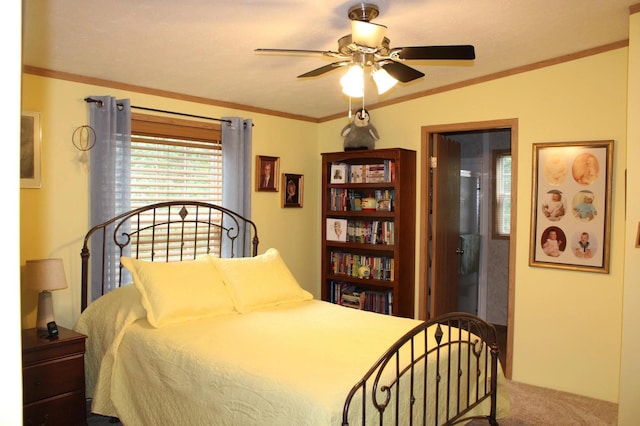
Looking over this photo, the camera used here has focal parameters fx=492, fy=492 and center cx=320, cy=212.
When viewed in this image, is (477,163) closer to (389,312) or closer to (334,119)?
(334,119)

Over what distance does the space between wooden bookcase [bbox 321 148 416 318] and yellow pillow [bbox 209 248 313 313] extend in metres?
1.04

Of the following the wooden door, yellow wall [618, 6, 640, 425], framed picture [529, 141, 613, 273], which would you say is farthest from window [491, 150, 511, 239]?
yellow wall [618, 6, 640, 425]

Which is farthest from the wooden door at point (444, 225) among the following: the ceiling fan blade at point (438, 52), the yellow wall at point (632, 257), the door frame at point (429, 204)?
the ceiling fan blade at point (438, 52)

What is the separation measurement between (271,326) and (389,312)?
1.84m

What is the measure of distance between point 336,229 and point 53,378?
8.80 ft

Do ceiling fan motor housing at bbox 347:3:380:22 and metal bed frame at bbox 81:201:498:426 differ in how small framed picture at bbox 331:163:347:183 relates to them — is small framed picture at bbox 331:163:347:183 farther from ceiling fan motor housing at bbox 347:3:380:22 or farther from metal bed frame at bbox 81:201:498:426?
ceiling fan motor housing at bbox 347:3:380:22

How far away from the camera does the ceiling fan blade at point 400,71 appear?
2.46 m

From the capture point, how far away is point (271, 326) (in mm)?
2885

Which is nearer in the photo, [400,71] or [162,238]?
[400,71]

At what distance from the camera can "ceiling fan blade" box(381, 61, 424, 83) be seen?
2461mm

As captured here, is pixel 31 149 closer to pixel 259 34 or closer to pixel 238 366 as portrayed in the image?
pixel 259 34

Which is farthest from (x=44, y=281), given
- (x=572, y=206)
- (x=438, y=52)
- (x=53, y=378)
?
(x=572, y=206)

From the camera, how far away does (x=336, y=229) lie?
15.4 ft
